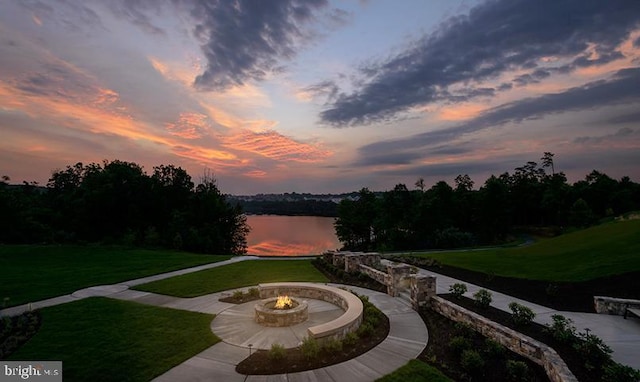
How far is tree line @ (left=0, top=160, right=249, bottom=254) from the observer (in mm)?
35406

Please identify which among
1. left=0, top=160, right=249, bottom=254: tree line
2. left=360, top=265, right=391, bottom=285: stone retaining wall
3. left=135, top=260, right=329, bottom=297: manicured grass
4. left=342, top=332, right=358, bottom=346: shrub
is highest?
left=0, top=160, right=249, bottom=254: tree line

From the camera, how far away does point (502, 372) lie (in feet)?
25.7

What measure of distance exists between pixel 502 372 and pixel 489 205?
53.7 m

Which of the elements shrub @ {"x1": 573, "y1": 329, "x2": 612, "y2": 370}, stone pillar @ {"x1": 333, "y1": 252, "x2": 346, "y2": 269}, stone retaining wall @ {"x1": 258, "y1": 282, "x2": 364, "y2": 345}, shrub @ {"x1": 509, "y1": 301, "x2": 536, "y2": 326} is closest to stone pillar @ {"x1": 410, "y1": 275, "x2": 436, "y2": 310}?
stone retaining wall @ {"x1": 258, "y1": 282, "x2": 364, "y2": 345}

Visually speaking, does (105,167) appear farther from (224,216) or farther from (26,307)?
(26,307)

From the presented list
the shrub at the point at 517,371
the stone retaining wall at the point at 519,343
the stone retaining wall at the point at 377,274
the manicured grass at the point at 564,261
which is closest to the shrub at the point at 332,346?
the shrub at the point at 517,371

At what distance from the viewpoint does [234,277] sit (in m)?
18.9

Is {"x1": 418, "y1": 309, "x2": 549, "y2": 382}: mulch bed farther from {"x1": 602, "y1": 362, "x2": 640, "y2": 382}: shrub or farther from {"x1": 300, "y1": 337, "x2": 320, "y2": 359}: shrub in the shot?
{"x1": 300, "y1": 337, "x2": 320, "y2": 359}: shrub

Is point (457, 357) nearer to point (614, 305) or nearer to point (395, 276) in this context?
point (395, 276)

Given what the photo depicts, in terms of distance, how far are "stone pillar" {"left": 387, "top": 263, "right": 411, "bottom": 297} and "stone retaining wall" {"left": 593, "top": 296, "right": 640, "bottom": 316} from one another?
7004 mm

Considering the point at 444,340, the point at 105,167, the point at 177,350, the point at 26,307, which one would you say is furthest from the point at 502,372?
the point at 105,167

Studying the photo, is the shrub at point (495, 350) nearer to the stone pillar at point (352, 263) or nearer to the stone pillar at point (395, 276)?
the stone pillar at point (395, 276)

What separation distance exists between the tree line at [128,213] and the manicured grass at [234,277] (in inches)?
713

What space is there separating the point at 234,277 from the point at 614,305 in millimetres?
17499
